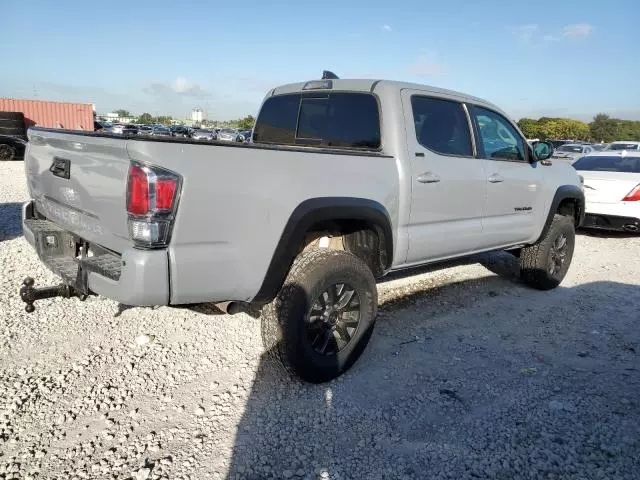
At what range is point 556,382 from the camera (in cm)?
336

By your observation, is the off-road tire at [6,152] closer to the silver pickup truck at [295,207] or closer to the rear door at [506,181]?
the silver pickup truck at [295,207]

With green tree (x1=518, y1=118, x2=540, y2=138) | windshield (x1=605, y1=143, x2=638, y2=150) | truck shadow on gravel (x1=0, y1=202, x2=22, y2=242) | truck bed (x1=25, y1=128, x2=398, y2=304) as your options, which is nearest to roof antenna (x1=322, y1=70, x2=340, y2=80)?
truck bed (x1=25, y1=128, x2=398, y2=304)

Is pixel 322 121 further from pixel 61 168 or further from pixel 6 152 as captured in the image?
pixel 6 152

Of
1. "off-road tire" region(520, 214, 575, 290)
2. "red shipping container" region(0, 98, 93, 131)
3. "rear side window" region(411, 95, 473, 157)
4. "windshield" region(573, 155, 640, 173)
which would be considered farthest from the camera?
"red shipping container" region(0, 98, 93, 131)

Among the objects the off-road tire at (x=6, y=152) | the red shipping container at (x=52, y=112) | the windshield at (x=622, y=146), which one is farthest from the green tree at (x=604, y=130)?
the off-road tire at (x=6, y=152)

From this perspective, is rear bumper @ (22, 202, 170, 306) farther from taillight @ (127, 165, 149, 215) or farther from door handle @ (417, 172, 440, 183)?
door handle @ (417, 172, 440, 183)

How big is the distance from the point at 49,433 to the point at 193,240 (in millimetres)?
1326

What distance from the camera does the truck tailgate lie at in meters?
2.41

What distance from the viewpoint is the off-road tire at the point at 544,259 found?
17.3 ft

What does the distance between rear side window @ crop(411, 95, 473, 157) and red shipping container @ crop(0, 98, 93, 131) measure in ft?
103

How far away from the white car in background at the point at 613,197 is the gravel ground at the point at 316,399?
401cm

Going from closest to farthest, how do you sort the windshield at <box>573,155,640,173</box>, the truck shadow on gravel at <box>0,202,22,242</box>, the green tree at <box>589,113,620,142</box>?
the truck shadow on gravel at <box>0,202,22,242</box>, the windshield at <box>573,155,640,173</box>, the green tree at <box>589,113,620,142</box>

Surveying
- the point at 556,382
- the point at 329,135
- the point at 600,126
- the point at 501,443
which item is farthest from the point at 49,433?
the point at 600,126

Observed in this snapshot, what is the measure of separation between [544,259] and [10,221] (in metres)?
7.36
